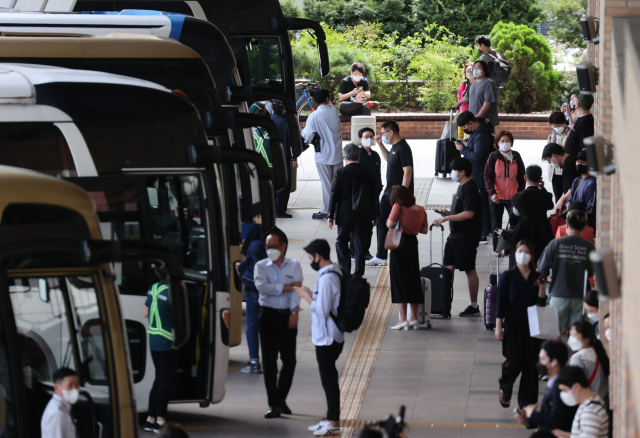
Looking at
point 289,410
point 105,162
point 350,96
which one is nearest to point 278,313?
point 289,410

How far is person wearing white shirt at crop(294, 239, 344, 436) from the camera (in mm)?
9188

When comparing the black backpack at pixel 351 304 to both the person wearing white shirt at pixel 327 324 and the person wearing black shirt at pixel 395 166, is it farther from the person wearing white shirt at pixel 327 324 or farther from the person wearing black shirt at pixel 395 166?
the person wearing black shirt at pixel 395 166

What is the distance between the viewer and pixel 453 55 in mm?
31062

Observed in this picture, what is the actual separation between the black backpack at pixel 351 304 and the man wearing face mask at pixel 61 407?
3.30 meters

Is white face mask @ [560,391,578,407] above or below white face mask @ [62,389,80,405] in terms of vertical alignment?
below

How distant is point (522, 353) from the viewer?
9562 mm

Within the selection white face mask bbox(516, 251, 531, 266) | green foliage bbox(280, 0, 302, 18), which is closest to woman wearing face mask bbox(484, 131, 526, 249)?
white face mask bbox(516, 251, 531, 266)

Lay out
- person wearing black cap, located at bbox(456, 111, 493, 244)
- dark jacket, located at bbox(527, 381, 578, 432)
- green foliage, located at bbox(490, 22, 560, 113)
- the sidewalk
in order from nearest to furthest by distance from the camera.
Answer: dark jacket, located at bbox(527, 381, 578, 432) → the sidewalk → person wearing black cap, located at bbox(456, 111, 493, 244) → green foliage, located at bbox(490, 22, 560, 113)

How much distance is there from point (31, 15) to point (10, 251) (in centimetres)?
632

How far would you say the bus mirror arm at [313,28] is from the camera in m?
15.1

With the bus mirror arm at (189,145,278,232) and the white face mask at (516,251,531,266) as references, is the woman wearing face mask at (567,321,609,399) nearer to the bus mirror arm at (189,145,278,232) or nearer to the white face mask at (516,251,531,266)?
the white face mask at (516,251,531,266)

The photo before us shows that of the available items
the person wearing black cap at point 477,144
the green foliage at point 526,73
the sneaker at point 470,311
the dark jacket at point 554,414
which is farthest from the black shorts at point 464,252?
the green foliage at point 526,73

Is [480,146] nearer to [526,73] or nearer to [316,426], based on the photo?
[316,426]

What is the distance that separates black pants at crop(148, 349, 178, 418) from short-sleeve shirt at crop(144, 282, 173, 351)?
0.06 metres
